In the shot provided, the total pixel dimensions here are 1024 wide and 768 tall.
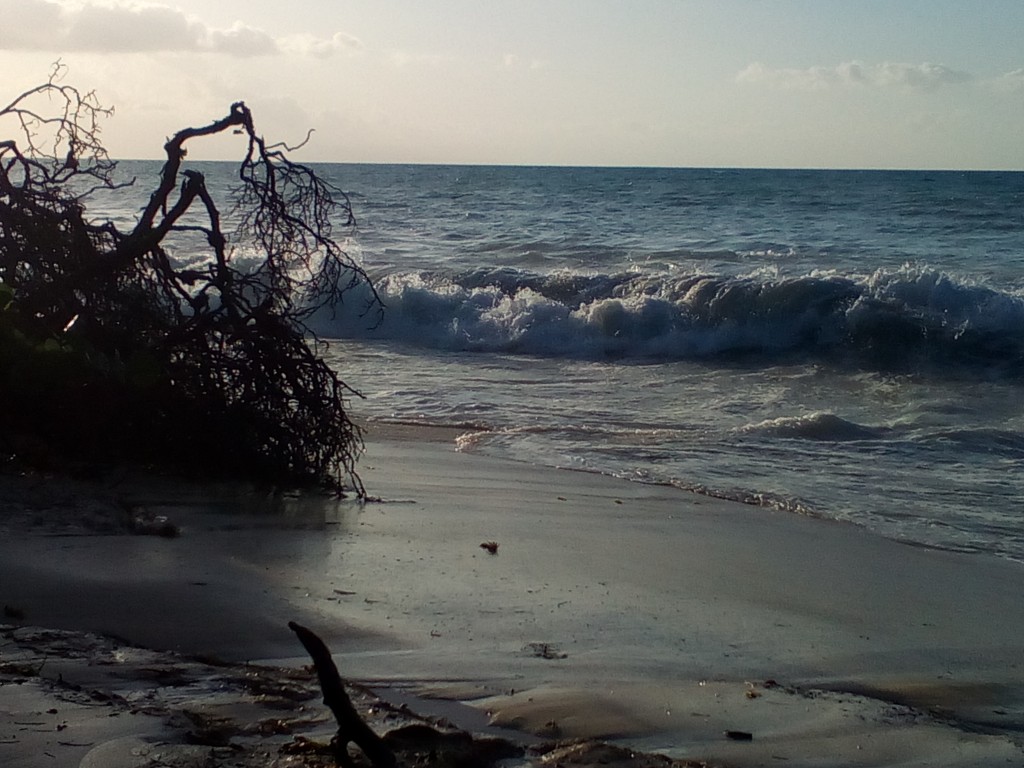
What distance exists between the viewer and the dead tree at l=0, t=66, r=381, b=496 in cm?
625

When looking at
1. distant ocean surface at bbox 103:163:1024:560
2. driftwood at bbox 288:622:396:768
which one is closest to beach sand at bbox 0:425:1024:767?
driftwood at bbox 288:622:396:768

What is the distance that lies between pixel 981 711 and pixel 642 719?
127 cm

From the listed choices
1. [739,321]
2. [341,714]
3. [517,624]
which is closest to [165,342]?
[517,624]

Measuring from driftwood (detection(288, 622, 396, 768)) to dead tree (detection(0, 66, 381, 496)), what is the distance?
368 cm

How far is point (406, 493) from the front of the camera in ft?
22.6

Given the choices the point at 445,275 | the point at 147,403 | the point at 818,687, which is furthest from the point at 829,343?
the point at 818,687

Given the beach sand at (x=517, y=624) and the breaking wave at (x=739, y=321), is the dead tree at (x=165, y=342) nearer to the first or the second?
the beach sand at (x=517, y=624)

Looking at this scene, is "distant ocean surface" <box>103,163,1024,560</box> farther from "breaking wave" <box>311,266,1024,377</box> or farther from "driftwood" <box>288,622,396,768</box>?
"driftwood" <box>288,622,396,768</box>

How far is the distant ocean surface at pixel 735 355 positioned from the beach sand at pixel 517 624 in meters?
1.57

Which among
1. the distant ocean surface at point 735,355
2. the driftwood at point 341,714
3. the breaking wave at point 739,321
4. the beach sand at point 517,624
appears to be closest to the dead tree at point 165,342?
the beach sand at point 517,624

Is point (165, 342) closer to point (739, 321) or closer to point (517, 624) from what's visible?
point (517, 624)

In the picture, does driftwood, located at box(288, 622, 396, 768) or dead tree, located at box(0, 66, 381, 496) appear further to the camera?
dead tree, located at box(0, 66, 381, 496)

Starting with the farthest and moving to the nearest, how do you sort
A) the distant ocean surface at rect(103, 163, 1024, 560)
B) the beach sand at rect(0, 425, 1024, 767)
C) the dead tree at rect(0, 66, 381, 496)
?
the distant ocean surface at rect(103, 163, 1024, 560) → the dead tree at rect(0, 66, 381, 496) → the beach sand at rect(0, 425, 1024, 767)

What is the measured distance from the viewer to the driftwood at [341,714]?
2.71 metres
